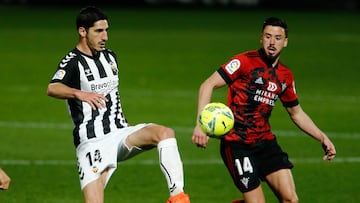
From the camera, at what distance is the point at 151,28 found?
132 ft

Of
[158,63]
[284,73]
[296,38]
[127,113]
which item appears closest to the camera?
[284,73]

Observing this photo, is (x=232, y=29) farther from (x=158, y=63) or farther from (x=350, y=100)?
(x=350, y=100)

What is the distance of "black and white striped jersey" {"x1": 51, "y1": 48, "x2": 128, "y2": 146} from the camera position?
11.3 metres

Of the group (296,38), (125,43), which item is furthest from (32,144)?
(296,38)

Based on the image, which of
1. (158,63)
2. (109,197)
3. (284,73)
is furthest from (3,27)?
(284,73)

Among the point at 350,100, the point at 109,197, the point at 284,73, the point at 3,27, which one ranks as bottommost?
the point at 3,27

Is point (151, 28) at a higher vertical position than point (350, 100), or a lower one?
lower

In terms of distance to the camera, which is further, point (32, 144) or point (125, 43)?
point (125, 43)

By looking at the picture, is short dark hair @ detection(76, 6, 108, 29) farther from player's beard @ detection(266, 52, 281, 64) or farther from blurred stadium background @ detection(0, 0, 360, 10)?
blurred stadium background @ detection(0, 0, 360, 10)

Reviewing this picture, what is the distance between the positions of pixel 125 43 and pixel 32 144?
17.1 metres

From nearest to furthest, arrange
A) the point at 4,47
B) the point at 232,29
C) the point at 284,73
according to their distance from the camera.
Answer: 1. the point at 284,73
2. the point at 4,47
3. the point at 232,29

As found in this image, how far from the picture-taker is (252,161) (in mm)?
11461

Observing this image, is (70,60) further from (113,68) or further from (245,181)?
(245,181)

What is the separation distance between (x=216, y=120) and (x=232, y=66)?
3.47 feet
